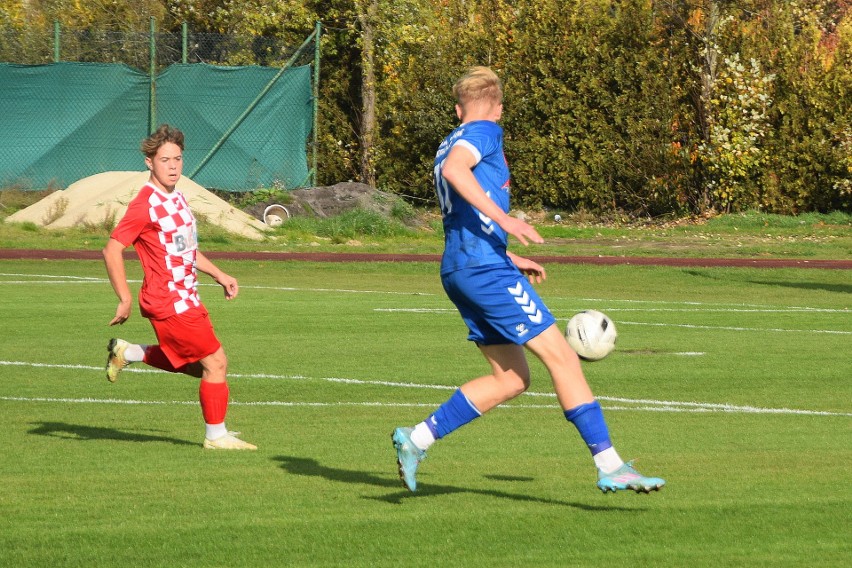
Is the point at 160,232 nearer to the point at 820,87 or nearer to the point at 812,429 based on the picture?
the point at 812,429

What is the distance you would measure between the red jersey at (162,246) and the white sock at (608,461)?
2.67 meters

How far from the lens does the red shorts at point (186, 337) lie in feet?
25.6

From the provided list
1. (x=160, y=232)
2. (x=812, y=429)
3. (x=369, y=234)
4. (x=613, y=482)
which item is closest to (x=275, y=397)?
(x=160, y=232)

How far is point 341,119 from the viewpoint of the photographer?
3509 centimetres

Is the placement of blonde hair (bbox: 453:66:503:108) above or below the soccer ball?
above

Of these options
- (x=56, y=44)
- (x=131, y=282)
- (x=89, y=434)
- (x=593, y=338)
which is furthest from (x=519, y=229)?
(x=56, y=44)

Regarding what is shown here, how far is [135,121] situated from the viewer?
95.6ft

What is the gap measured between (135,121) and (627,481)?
24391mm

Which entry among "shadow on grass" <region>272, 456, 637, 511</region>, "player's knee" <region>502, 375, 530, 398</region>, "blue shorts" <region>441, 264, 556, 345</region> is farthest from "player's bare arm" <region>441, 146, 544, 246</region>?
"shadow on grass" <region>272, 456, 637, 511</region>

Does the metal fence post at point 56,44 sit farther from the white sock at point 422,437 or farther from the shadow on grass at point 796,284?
the white sock at point 422,437

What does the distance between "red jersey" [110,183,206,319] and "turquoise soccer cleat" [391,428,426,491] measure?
6.22 feet

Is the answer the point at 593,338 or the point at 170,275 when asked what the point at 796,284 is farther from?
the point at 170,275

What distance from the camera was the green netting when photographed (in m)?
28.5

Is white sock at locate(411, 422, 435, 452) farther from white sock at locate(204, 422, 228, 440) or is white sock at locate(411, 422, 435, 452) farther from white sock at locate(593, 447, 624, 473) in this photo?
white sock at locate(204, 422, 228, 440)
